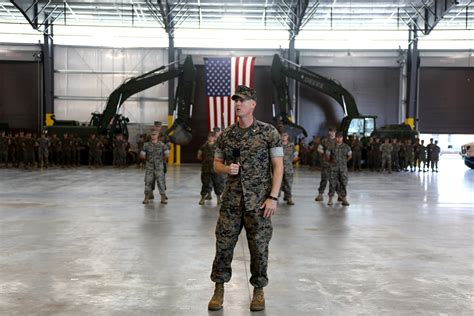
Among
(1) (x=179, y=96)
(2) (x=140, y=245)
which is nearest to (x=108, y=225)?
(2) (x=140, y=245)

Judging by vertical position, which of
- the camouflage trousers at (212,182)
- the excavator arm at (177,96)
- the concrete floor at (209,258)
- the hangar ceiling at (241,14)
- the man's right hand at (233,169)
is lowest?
the concrete floor at (209,258)

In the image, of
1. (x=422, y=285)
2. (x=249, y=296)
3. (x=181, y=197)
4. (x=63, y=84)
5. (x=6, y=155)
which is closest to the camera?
(x=249, y=296)

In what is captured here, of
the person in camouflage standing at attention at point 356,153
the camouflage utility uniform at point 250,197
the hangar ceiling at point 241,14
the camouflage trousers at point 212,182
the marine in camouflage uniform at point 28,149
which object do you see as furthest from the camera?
the hangar ceiling at point 241,14

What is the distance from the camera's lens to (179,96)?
2552cm

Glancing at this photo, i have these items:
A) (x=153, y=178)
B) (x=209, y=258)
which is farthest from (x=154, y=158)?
(x=209, y=258)

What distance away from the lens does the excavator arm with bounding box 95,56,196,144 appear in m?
25.1

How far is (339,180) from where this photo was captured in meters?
12.0

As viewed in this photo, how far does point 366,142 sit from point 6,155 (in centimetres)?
1713

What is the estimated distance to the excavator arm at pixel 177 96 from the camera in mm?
25078

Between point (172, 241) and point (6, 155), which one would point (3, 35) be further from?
point (172, 241)

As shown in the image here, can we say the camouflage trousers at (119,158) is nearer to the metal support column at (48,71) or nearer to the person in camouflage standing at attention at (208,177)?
the metal support column at (48,71)

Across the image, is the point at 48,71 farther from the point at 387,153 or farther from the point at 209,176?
the point at 209,176

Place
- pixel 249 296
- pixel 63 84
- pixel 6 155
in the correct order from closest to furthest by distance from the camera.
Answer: pixel 249 296 → pixel 6 155 → pixel 63 84

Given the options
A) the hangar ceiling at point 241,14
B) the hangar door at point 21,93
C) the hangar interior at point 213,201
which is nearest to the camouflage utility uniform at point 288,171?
the hangar interior at point 213,201
